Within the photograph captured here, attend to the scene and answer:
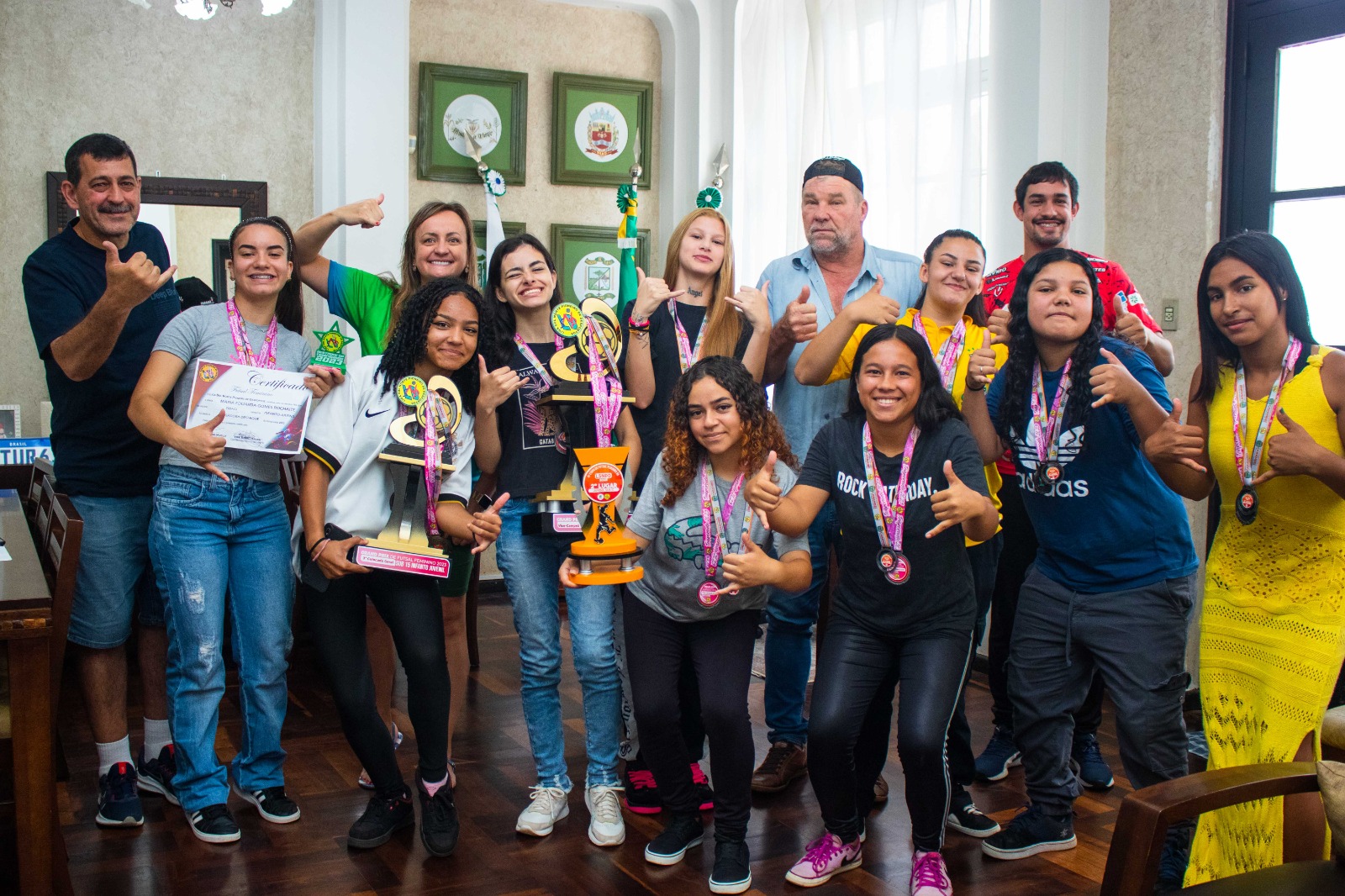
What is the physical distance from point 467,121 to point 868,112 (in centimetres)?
207

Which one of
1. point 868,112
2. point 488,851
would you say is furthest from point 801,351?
point 868,112

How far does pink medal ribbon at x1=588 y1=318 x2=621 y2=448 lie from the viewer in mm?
2705

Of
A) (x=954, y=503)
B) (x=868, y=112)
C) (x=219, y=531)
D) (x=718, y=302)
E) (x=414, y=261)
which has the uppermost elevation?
(x=868, y=112)

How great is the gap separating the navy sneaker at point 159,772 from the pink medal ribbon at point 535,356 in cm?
143

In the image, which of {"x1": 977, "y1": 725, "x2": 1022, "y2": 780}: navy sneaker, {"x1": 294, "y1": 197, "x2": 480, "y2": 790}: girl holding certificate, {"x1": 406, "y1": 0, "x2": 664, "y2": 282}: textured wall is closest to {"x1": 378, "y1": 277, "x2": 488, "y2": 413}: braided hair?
{"x1": 294, "y1": 197, "x2": 480, "y2": 790}: girl holding certificate

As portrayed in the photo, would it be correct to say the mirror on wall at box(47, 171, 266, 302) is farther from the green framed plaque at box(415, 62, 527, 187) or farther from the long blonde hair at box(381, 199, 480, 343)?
the long blonde hair at box(381, 199, 480, 343)

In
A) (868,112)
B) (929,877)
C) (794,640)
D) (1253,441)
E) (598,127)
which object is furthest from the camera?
(598,127)

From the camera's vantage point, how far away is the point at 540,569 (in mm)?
2770

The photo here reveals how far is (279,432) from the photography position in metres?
2.63

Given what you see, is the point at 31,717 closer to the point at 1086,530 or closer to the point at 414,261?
the point at 414,261

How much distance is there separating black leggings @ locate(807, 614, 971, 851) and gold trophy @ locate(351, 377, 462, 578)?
79cm

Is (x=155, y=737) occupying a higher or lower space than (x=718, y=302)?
lower

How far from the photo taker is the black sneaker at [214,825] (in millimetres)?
2705

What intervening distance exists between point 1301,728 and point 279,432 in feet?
7.24
